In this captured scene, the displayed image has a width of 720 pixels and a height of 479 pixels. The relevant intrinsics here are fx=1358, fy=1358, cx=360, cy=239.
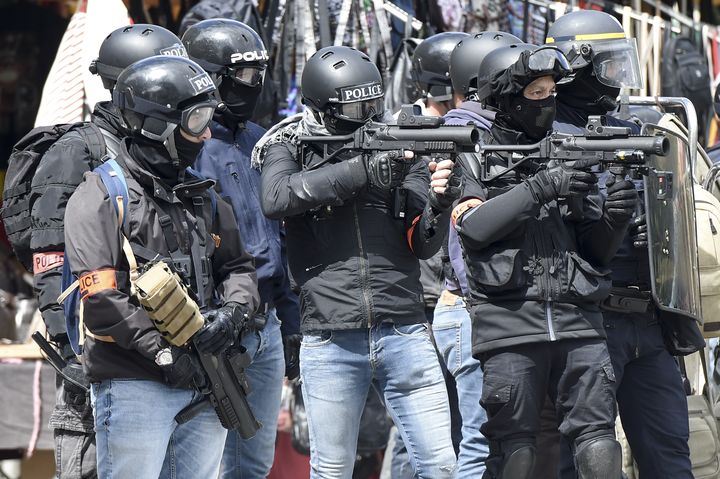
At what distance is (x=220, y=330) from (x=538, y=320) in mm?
1196

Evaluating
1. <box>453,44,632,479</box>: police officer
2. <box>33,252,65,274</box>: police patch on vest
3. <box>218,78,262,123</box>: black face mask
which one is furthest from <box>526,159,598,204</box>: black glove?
<box>33,252,65,274</box>: police patch on vest

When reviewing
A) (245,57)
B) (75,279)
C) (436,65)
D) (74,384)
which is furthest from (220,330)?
(436,65)

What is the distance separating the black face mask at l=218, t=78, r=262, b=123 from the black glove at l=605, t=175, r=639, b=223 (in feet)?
5.12

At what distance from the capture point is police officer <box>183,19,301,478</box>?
532 centimetres

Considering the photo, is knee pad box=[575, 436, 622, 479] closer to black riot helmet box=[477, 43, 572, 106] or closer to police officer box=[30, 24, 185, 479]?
black riot helmet box=[477, 43, 572, 106]

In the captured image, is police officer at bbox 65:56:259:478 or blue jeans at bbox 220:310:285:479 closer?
police officer at bbox 65:56:259:478

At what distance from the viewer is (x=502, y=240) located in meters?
4.93

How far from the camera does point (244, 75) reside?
560 cm

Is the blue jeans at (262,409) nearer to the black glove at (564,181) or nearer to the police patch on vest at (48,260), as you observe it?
the police patch on vest at (48,260)

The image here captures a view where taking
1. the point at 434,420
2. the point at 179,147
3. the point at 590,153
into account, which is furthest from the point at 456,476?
the point at 179,147

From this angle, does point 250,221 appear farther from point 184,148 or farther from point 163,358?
point 163,358

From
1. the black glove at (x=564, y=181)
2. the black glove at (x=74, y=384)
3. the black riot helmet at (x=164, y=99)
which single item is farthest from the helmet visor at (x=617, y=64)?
the black glove at (x=74, y=384)

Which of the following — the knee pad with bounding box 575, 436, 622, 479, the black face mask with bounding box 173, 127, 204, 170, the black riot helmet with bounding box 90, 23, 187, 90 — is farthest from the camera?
the black riot helmet with bounding box 90, 23, 187, 90

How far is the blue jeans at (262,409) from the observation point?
17.4 feet
